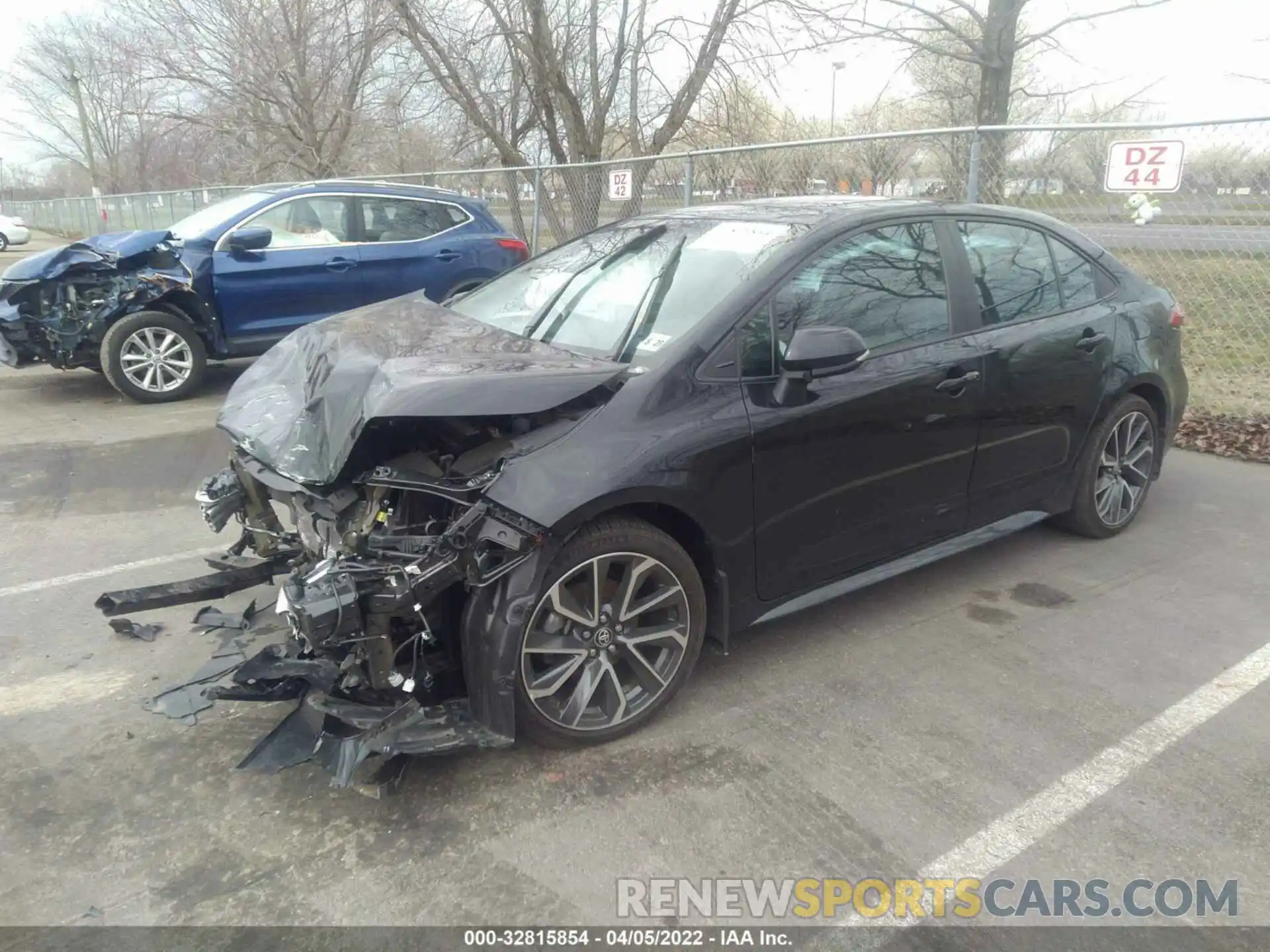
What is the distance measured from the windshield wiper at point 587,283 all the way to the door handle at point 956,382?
52.0 inches

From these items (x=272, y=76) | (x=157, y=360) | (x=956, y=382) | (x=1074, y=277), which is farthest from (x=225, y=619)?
(x=272, y=76)

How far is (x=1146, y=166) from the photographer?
19.9 ft

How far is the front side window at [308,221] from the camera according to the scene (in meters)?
8.15

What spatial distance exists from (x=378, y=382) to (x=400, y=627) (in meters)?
0.76

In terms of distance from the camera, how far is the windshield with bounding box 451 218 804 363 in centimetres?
333

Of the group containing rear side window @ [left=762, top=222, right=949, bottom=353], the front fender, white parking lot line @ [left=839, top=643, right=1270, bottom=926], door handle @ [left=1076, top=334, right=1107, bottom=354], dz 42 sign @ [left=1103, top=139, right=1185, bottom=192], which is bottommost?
white parking lot line @ [left=839, top=643, right=1270, bottom=926]

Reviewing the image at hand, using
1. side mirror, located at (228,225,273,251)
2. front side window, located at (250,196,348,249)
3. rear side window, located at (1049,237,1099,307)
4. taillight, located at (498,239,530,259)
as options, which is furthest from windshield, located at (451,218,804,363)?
taillight, located at (498,239,530,259)

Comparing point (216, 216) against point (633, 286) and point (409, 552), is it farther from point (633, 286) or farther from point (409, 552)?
point (409, 552)

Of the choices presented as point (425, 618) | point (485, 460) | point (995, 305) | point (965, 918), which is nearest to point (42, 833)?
point (425, 618)

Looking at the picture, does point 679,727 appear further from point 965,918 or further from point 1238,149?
point 1238,149

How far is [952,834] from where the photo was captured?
8.68 feet

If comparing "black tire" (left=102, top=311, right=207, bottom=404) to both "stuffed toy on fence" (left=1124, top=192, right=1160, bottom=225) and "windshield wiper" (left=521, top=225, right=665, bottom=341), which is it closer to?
"windshield wiper" (left=521, top=225, right=665, bottom=341)

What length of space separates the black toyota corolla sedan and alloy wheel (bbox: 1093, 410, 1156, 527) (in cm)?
29

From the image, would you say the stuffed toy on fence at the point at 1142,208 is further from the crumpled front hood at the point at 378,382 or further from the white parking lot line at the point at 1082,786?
the crumpled front hood at the point at 378,382
